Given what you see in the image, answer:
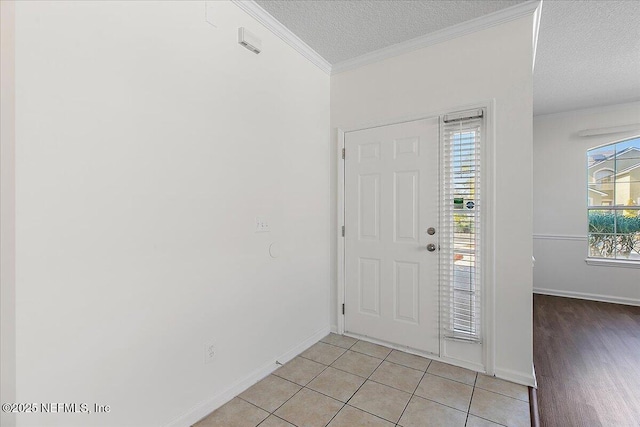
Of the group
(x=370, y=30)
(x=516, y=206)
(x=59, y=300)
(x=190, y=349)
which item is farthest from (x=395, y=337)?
(x=370, y=30)

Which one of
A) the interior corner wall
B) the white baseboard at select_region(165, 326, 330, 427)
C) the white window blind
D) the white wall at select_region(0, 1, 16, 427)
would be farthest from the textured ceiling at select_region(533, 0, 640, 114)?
the white baseboard at select_region(165, 326, 330, 427)

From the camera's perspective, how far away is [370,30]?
2.45 meters

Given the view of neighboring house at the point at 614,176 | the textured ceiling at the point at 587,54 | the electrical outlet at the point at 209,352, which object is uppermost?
the textured ceiling at the point at 587,54

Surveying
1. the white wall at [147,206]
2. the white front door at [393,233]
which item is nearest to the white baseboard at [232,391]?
the white wall at [147,206]

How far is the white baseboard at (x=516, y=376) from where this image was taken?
2133mm

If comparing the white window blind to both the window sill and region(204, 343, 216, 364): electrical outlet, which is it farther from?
the window sill

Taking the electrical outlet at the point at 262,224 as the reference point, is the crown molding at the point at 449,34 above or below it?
above

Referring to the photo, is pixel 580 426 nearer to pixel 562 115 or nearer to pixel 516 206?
pixel 516 206

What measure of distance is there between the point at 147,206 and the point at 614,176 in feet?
18.7

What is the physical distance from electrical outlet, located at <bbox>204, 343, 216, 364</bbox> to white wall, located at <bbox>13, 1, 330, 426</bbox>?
4cm

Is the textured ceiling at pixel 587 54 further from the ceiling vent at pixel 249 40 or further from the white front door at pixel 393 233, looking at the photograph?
the ceiling vent at pixel 249 40

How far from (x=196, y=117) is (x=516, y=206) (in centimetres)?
227

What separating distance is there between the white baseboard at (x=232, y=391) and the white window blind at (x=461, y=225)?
127 centimetres

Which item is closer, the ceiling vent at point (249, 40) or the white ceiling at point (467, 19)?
the ceiling vent at point (249, 40)
